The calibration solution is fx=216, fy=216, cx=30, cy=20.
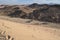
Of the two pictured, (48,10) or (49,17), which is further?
(48,10)

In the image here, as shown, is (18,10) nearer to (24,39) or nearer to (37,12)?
(37,12)

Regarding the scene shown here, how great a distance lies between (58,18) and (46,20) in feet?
5.58

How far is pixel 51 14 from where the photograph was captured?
30766 millimetres

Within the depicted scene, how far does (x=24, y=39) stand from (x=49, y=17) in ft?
62.3

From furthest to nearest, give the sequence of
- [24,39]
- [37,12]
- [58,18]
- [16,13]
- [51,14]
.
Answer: [16,13], [37,12], [51,14], [58,18], [24,39]

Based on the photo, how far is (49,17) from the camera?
2980 cm

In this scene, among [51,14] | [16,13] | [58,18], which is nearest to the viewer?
[58,18]

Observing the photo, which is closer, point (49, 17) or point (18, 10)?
point (49, 17)

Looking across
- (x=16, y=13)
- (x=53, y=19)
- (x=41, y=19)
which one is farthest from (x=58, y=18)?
(x=16, y=13)

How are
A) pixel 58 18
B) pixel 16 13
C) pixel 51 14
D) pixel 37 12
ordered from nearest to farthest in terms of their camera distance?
1. pixel 58 18
2. pixel 51 14
3. pixel 37 12
4. pixel 16 13

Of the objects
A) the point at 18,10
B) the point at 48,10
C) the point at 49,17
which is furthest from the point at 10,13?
the point at 49,17

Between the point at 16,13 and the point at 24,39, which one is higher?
the point at 24,39

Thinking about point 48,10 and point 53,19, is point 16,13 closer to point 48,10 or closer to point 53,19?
point 48,10

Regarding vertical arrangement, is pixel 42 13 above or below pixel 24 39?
below
